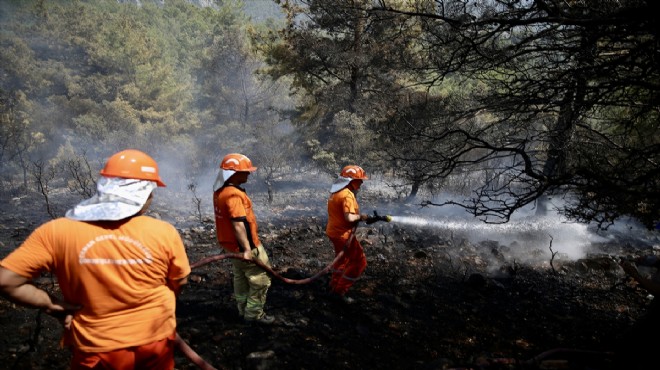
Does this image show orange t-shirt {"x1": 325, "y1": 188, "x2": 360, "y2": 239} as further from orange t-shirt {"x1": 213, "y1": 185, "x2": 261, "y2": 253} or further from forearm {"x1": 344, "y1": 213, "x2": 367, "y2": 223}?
orange t-shirt {"x1": 213, "y1": 185, "x2": 261, "y2": 253}

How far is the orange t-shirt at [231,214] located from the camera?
12.7 feet

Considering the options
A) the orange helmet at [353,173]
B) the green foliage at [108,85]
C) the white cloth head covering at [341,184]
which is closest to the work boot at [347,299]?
the white cloth head covering at [341,184]

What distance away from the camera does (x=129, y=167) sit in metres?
2.15

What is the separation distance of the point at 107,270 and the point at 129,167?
638mm

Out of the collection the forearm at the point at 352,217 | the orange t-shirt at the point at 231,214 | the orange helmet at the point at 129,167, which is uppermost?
the orange helmet at the point at 129,167

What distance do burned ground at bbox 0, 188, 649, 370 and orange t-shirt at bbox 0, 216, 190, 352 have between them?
1742mm

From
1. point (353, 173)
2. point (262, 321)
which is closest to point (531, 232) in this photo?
point (353, 173)

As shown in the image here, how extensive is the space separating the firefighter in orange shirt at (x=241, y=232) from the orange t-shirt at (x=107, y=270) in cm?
161

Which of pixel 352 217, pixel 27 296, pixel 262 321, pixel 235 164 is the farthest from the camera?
pixel 352 217

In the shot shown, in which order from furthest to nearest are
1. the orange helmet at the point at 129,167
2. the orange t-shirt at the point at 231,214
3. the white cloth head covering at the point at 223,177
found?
the white cloth head covering at the point at 223,177
the orange t-shirt at the point at 231,214
the orange helmet at the point at 129,167

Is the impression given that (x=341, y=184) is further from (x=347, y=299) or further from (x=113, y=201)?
(x=113, y=201)

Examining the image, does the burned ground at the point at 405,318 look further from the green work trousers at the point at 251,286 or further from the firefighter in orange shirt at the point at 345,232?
the firefighter in orange shirt at the point at 345,232

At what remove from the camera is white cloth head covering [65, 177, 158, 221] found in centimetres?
196

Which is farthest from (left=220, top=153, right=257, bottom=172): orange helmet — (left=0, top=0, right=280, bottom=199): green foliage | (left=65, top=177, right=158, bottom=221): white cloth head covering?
(left=0, top=0, right=280, bottom=199): green foliage
